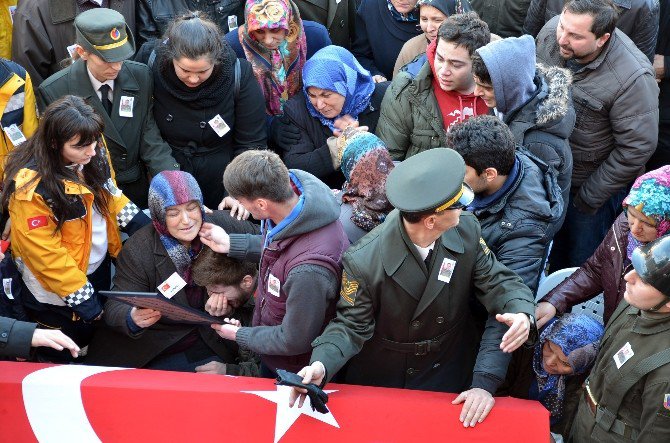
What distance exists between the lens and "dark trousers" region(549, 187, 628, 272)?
562 cm

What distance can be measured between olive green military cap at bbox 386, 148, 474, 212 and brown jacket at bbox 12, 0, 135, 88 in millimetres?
3026

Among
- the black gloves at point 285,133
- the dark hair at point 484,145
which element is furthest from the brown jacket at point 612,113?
the black gloves at point 285,133

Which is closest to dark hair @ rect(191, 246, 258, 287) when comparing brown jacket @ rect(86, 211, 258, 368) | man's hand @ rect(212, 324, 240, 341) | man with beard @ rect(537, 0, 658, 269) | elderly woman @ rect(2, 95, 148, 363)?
brown jacket @ rect(86, 211, 258, 368)

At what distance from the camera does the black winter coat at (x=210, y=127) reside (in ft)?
16.4

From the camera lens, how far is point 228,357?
4621 mm

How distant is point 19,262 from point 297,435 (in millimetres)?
1846

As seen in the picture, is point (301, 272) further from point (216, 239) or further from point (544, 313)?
point (544, 313)

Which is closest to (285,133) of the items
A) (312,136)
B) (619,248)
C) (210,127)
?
(312,136)

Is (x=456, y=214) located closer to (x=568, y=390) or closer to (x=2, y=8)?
(x=568, y=390)

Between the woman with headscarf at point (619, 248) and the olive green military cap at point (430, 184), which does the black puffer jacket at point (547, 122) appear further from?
the olive green military cap at point (430, 184)

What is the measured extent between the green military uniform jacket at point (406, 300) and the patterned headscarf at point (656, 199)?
0.63 metres

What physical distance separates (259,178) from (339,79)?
1.57m

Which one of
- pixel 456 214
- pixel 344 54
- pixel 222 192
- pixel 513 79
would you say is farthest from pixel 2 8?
pixel 456 214

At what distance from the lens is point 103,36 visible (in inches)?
182
